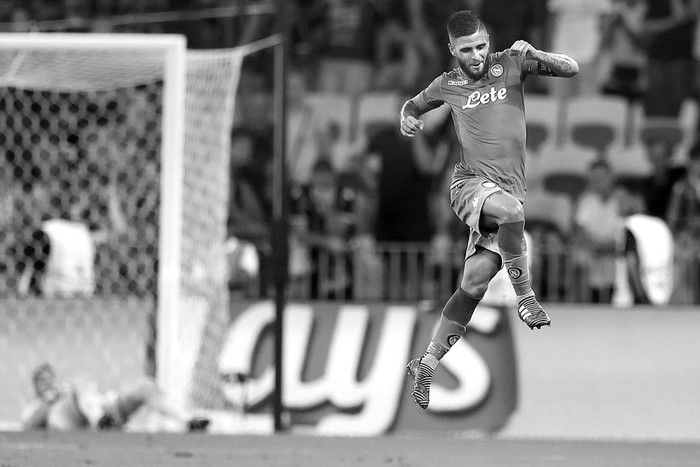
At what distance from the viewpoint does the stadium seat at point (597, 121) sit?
58.9ft

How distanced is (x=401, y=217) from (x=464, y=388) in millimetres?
2282

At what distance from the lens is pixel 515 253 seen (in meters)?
8.75

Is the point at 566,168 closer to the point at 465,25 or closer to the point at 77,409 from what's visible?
the point at 77,409

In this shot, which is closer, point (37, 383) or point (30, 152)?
point (37, 383)

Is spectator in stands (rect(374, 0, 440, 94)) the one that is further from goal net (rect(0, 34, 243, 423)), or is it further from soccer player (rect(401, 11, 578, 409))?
soccer player (rect(401, 11, 578, 409))

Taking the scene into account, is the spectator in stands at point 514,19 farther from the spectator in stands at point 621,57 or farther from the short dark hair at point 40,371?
the short dark hair at point 40,371

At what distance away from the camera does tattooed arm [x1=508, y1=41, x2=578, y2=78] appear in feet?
28.3

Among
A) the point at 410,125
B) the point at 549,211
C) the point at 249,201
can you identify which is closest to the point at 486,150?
the point at 410,125

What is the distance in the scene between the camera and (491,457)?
11336 mm

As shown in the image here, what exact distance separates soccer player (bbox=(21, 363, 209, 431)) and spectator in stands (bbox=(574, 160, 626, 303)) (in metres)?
4.14

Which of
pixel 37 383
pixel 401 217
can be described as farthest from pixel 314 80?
pixel 37 383

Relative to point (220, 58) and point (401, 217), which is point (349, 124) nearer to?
point (401, 217)

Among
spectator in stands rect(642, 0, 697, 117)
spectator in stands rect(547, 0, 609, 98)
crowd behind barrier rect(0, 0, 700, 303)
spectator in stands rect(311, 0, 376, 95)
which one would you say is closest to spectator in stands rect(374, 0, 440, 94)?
crowd behind barrier rect(0, 0, 700, 303)

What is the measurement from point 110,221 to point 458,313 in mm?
6725
